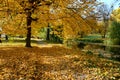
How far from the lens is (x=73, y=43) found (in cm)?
3262

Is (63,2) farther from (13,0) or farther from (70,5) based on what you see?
(13,0)

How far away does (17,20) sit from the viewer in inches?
949

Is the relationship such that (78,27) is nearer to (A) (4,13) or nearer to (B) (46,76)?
(A) (4,13)

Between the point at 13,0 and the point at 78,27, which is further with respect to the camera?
the point at 78,27

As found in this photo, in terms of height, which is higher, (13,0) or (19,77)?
(13,0)

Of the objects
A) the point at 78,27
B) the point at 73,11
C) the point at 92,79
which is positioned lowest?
the point at 92,79

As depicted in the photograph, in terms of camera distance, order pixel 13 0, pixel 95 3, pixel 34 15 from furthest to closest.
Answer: pixel 34 15, pixel 95 3, pixel 13 0

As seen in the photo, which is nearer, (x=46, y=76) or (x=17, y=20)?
(x=46, y=76)

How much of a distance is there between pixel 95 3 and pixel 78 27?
114 inches

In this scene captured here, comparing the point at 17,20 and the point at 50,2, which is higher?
the point at 50,2

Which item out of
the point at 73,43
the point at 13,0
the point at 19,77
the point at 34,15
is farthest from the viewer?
the point at 73,43

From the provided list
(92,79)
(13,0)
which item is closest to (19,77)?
(92,79)

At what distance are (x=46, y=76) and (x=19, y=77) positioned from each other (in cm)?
116

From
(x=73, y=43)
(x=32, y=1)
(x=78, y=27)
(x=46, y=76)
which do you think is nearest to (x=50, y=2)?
(x=32, y=1)
